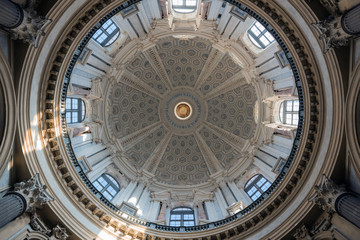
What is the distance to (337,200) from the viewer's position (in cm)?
1302

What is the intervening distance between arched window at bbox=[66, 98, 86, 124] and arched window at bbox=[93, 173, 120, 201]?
6070 mm

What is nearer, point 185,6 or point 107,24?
point 107,24

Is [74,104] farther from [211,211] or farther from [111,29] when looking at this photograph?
[211,211]

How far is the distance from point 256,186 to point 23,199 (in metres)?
19.1

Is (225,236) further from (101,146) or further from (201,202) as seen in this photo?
(101,146)

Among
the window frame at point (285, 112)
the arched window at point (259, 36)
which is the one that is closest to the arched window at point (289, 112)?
the window frame at point (285, 112)

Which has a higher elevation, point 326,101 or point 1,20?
point 1,20

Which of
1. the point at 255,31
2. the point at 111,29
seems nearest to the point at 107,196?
the point at 111,29

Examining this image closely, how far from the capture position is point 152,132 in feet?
119

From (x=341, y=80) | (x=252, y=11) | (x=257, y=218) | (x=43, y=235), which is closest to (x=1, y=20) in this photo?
(x=43, y=235)

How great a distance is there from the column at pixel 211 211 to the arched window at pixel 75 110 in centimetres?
1429

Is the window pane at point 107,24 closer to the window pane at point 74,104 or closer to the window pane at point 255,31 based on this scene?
the window pane at point 74,104

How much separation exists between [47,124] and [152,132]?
20550 mm

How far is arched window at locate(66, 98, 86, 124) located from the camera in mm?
21294
